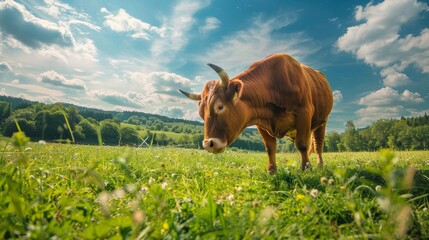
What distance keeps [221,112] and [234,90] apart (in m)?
0.68

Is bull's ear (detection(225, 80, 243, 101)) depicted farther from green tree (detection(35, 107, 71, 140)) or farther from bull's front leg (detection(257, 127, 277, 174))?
green tree (detection(35, 107, 71, 140))

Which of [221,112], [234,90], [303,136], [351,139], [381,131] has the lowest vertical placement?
[303,136]

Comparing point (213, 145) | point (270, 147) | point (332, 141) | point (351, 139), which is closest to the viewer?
point (213, 145)

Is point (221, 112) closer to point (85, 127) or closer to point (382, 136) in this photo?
point (85, 127)

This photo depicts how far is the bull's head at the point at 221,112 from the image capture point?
5969mm

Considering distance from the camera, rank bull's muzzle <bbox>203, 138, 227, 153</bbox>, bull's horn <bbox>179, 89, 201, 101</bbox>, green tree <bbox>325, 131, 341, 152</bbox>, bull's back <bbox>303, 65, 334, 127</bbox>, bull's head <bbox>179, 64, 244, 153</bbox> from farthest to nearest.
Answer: green tree <bbox>325, 131, 341, 152</bbox> < bull's back <bbox>303, 65, 334, 127</bbox> < bull's horn <bbox>179, 89, 201, 101</bbox> < bull's head <bbox>179, 64, 244, 153</bbox> < bull's muzzle <bbox>203, 138, 227, 153</bbox>

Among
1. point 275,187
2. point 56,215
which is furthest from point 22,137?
point 275,187

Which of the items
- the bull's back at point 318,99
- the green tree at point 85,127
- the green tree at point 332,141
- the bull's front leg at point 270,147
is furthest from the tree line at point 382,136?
the bull's front leg at point 270,147

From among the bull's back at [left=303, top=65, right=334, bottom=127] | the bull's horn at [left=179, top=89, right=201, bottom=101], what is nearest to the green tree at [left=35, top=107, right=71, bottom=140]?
the bull's horn at [left=179, top=89, right=201, bottom=101]

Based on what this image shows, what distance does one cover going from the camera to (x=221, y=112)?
6.03 metres

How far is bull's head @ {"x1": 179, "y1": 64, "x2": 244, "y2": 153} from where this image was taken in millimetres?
5969

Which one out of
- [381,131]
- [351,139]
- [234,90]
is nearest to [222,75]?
[234,90]

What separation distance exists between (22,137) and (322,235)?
2276 millimetres

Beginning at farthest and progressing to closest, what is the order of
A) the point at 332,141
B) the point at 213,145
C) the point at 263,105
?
the point at 332,141 → the point at 263,105 → the point at 213,145
